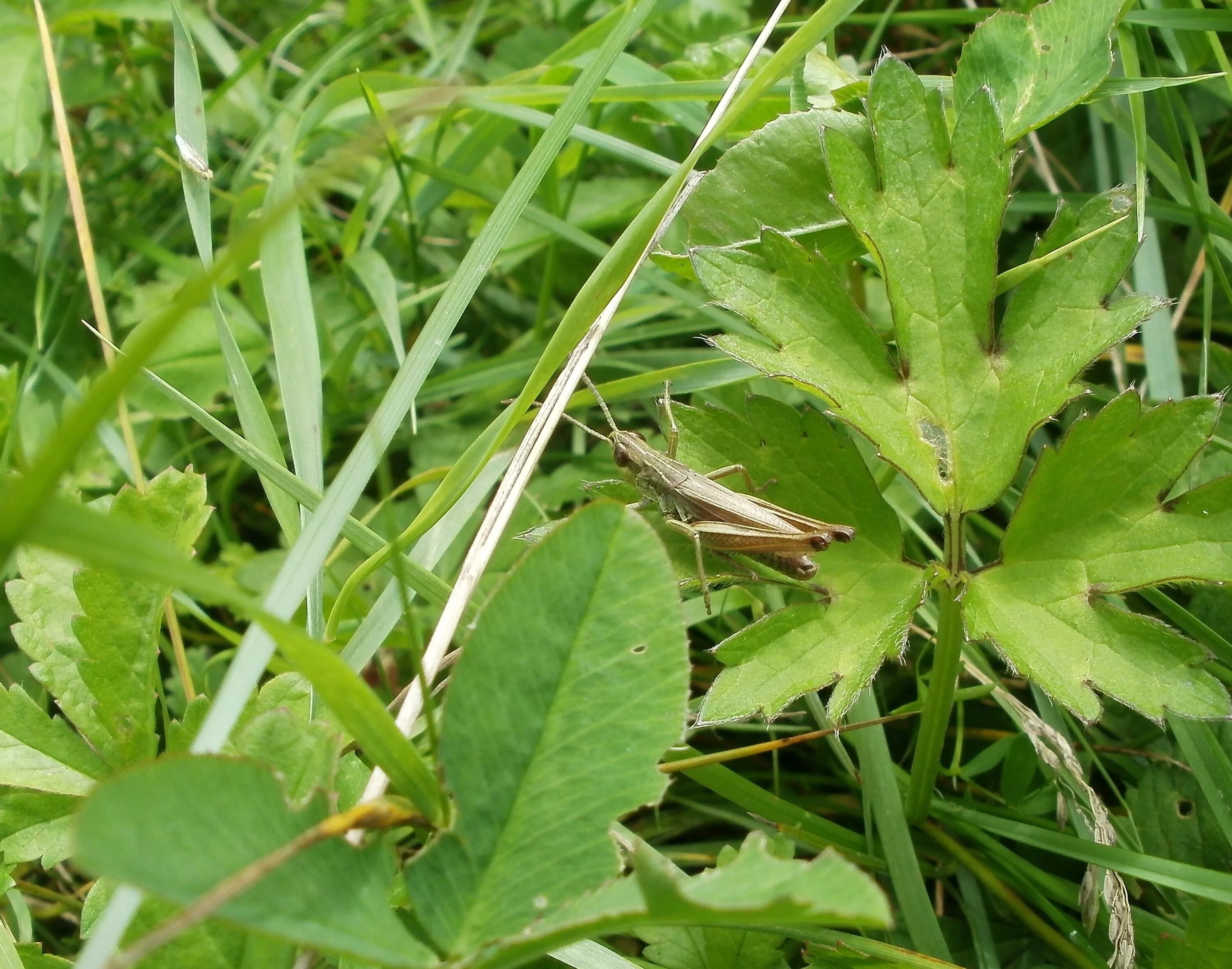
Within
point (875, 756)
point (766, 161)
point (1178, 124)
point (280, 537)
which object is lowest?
point (875, 756)

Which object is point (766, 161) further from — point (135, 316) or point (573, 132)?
point (135, 316)

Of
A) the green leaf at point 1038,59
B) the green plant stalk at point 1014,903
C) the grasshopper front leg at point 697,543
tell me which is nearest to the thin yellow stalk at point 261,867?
the grasshopper front leg at point 697,543

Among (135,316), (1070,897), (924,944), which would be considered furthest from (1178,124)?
(135,316)

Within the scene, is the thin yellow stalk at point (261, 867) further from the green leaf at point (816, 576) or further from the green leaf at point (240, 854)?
the green leaf at point (816, 576)

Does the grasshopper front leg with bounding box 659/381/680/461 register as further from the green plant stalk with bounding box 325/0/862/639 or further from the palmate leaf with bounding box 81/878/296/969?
the palmate leaf with bounding box 81/878/296/969

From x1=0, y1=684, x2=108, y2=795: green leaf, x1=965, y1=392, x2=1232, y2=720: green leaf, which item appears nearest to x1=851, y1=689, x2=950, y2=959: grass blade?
x1=965, y1=392, x2=1232, y2=720: green leaf

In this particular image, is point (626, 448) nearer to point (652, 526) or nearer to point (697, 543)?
point (697, 543)
